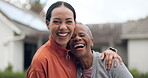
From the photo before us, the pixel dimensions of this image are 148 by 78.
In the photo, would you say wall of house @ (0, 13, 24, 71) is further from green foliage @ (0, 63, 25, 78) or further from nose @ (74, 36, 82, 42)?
nose @ (74, 36, 82, 42)

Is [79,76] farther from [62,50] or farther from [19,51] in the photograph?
[19,51]

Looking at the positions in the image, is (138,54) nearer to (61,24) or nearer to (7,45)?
(7,45)

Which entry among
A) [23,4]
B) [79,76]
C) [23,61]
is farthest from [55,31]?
[23,4]

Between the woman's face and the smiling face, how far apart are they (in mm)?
110

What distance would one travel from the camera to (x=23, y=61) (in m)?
15.2

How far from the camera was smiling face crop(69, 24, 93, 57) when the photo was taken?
266 cm

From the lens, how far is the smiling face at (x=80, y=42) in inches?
105

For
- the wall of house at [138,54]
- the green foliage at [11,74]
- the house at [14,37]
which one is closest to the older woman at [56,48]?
the green foliage at [11,74]

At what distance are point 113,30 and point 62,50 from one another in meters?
11.7

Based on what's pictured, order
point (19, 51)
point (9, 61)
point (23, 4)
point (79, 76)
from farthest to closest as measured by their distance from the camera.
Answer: point (23, 4) → point (19, 51) → point (9, 61) → point (79, 76)

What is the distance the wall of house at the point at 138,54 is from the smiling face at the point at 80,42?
11.8 m

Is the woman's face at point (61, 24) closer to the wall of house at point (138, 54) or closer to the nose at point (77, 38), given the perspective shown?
the nose at point (77, 38)

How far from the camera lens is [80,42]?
2658 millimetres

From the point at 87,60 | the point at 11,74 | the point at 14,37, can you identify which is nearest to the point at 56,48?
the point at 87,60
